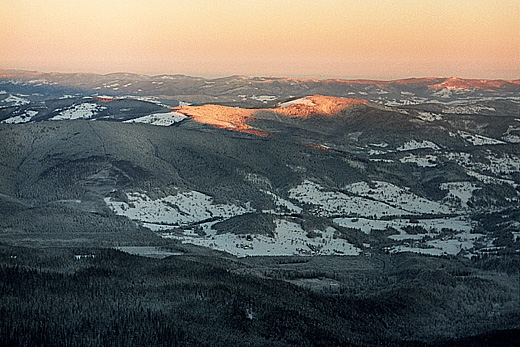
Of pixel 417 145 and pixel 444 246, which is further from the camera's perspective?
pixel 417 145

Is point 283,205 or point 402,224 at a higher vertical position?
point 402,224

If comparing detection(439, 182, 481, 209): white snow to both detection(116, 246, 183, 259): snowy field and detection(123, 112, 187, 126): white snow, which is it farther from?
detection(123, 112, 187, 126): white snow

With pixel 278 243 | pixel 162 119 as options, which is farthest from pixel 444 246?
pixel 162 119

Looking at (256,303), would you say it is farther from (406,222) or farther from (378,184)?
(378,184)

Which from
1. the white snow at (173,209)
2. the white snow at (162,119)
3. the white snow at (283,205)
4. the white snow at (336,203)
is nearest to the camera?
the white snow at (173,209)

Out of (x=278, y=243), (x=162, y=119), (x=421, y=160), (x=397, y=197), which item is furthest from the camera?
(x=162, y=119)

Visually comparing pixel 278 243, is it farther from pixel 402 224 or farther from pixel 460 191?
pixel 460 191

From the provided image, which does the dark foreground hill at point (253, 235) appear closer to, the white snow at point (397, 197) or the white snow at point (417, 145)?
the white snow at point (397, 197)

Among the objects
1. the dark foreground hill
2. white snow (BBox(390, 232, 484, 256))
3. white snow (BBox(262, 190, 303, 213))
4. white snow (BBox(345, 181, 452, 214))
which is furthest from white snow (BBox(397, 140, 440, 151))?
white snow (BBox(390, 232, 484, 256))

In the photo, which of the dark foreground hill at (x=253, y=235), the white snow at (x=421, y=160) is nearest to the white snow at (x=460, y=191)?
the dark foreground hill at (x=253, y=235)
